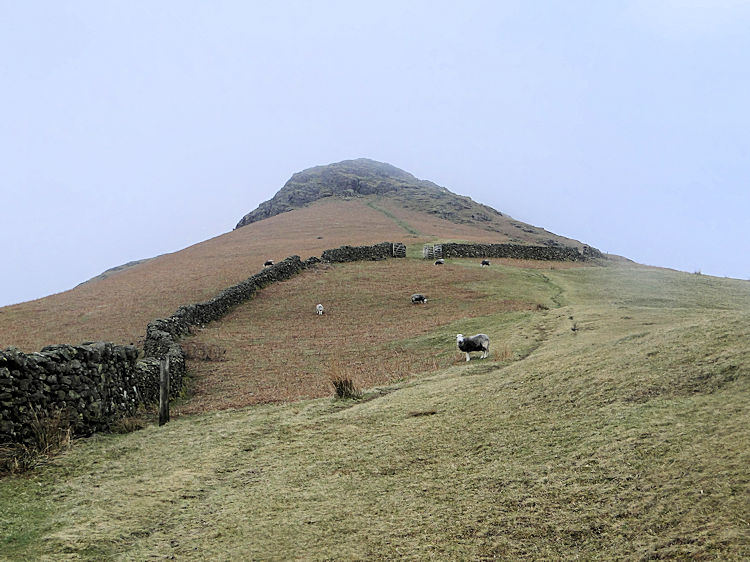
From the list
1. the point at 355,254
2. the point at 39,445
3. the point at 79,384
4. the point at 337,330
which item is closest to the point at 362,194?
the point at 355,254

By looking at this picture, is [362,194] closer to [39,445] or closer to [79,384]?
[79,384]

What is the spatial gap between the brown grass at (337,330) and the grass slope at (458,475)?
4.16 meters

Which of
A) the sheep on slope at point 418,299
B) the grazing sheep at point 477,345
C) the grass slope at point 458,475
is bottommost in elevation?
the grass slope at point 458,475

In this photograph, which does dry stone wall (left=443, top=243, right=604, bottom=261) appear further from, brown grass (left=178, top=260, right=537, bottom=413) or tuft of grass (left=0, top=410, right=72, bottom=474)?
tuft of grass (left=0, top=410, right=72, bottom=474)

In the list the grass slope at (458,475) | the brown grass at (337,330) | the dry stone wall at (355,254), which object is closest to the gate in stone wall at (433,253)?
the dry stone wall at (355,254)

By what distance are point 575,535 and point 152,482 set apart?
601 centimetres

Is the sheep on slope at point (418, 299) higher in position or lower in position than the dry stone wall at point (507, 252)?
lower

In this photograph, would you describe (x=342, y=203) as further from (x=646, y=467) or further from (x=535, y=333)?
(x=646, y=467)

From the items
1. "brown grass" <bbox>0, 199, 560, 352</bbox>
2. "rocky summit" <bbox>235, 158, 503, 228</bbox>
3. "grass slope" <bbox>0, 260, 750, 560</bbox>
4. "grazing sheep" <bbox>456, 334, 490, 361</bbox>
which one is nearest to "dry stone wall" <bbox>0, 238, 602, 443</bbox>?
"grass slope" <bbox>0, 260, 750, 560</bbox>

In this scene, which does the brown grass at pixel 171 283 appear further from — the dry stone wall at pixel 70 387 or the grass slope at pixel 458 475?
the grass slope at pixel 458 475

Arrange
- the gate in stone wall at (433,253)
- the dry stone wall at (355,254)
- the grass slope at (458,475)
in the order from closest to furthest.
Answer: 1. the grass slope at (458,475)
2. the dry stone wall at (355,254)
3. the gate in stone wall at (433,253)

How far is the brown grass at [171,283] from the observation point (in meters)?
28.0

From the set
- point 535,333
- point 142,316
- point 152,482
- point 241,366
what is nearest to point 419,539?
point 152,482

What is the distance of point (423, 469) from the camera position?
7.18 m
